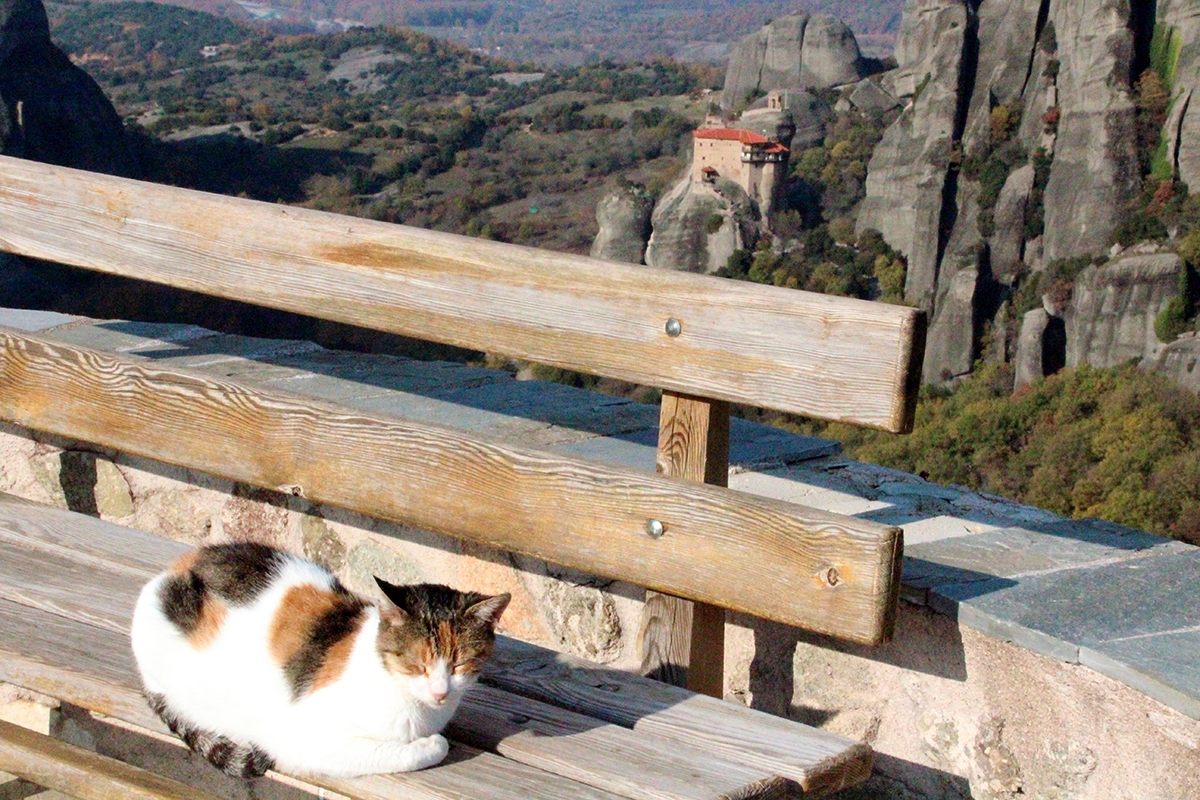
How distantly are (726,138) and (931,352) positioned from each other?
13467mm

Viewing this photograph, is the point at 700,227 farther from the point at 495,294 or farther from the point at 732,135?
the point at 495,294

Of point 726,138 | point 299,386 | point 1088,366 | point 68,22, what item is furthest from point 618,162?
point 299,386

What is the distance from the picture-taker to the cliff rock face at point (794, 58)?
6412cm

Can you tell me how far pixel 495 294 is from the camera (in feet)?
5.67

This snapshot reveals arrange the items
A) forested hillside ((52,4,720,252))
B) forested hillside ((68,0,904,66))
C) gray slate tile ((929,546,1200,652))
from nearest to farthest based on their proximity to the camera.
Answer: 1. gray slate tile ((929,546,1200,652))
2. forested hillside ((52,4,720,252))
3. forested hillside ((68,0,904,66))

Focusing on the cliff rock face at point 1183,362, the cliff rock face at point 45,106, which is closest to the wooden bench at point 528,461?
the cliff rock face at point 1183,362

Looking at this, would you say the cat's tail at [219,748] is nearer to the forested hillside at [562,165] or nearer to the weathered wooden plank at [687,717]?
the weathered wooden plank at [687,717]

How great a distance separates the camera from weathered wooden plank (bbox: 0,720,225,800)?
4.96 feet

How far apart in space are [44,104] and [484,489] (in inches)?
1952

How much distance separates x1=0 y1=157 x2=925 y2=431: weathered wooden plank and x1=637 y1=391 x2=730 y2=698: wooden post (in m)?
0.08

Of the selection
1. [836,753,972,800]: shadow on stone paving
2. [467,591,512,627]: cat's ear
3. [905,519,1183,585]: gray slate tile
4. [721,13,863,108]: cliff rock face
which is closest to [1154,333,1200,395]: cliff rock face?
[721,13,863,108]: cliff rock face

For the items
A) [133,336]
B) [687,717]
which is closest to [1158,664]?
[687,717]

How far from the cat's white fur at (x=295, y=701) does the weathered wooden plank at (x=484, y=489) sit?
11.0 inches

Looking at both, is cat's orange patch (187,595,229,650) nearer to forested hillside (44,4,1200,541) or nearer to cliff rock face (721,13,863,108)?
forested hillside (44,4,1200,541)
